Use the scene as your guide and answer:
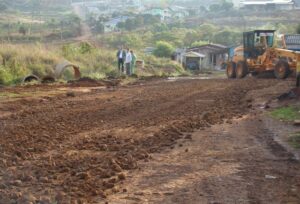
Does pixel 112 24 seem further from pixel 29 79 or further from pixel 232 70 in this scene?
pixel 29 79

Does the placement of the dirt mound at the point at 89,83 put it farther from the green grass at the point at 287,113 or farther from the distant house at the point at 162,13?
the distant house at the point at 162,13

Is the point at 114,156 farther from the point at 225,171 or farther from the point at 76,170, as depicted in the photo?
the point at 225,171

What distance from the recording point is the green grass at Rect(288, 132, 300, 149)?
8.08 meters

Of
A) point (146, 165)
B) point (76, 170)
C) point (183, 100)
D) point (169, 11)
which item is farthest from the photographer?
point (169, 11)

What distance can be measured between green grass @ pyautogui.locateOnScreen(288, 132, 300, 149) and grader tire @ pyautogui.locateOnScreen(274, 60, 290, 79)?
45.0 feet

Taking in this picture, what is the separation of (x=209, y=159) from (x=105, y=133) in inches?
99.8

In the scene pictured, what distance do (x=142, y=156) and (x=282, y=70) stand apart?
1639cm

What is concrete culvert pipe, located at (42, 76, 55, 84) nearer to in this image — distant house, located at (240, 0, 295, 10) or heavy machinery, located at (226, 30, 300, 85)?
heavy machinery, located at (226, 30, 300, 85)

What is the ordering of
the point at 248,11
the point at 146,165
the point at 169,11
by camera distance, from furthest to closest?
the point at 169,11, the point at 248,11, the point at 146,165

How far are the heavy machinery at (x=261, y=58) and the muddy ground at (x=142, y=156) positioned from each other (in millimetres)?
10343

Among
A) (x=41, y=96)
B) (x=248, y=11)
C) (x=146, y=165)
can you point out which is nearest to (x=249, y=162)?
(x=146, y=165)

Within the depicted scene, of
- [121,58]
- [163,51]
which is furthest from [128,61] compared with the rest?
[163,51]

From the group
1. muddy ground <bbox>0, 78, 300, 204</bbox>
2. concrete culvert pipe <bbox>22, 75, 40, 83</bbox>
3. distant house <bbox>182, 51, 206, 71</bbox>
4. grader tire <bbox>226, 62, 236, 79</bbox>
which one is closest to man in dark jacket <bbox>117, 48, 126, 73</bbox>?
grader tire <bbox>226, 62, 236, 79</bbox>

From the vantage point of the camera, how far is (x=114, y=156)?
23.7 ft
